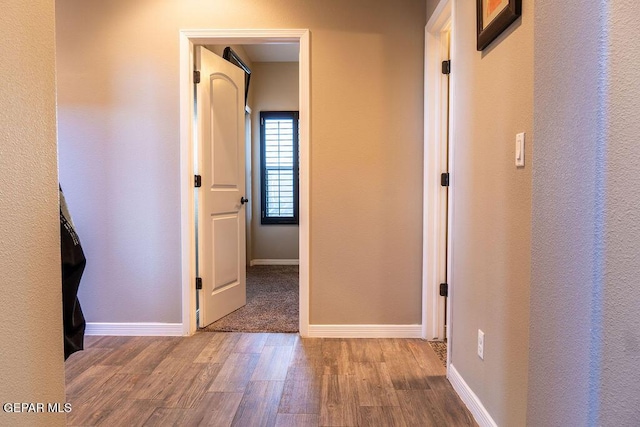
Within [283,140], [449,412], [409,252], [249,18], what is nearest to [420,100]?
[409,252]

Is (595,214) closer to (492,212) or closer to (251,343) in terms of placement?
(492,212)

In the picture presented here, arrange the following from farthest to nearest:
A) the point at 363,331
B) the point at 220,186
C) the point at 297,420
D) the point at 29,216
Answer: the point at 220,186 → the point at 363,331 → the point at 297,420 → the point at 29,216

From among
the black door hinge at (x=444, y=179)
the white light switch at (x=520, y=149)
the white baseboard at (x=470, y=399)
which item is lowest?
the white baseboard at (x=470, y=399)

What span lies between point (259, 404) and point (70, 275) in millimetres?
1005

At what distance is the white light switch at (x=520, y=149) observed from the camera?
4.40 ft

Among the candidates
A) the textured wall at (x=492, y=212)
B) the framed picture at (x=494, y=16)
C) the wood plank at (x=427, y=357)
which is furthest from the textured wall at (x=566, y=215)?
the wood plank at (x=427, y=357)

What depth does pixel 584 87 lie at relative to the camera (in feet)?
2.66

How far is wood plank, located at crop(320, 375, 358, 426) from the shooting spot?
5.64 ft

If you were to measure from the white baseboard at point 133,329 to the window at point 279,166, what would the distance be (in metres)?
2.88

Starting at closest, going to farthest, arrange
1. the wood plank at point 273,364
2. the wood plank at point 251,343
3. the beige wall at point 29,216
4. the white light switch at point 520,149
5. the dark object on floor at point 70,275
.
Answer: the beige wall at point 29,216, the white light switch at point 520,149, the dark object on floor at point 70,275, the wood plank at point 273,364, the wood plank at point 251,343

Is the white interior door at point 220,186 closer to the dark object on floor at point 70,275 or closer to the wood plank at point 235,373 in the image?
the wood plank at point 235,373

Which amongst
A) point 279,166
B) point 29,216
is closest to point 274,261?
point 279,166

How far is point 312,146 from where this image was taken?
2.73 meters

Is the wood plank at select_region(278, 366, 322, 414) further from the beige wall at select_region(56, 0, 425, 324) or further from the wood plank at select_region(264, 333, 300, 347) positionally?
the beige wall at select_region(56, 0, 425, 324)
